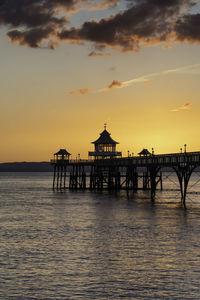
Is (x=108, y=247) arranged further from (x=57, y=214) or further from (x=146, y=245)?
(x=57, y=214)

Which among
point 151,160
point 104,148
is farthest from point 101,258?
point 104,148

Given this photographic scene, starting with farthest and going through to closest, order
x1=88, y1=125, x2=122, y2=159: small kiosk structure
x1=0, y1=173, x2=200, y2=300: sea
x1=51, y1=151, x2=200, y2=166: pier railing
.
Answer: x1=88, y1=125, x2=122, y2=159: small kiosk structure < x1=51, y1=151, x2=200, y2=166: pier railing < x1=0, y1=173, x2=200, y2=300: sea

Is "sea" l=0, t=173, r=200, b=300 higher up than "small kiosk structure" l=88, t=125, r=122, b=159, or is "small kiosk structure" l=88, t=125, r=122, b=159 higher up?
"small kiosk structure" l=88, t=125, r=122, b=159

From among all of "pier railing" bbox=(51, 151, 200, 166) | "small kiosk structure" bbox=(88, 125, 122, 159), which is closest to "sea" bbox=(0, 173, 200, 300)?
"pier railing" bbox=(51, 151, 200, 166)

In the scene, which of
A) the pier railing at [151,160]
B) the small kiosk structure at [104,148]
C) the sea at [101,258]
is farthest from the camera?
the small kiosk structure at [104,148]

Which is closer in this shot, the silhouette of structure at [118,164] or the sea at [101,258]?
the sea at [101,258]

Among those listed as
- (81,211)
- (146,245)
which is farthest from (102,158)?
(146,245)

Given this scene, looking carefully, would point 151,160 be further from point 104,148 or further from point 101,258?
point 101,258

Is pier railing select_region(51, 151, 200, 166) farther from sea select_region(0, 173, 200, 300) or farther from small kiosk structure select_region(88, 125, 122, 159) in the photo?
sea select_region(0, 173, 200, 300)

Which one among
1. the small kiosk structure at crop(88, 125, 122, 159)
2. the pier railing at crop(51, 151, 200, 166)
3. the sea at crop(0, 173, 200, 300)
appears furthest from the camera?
the small kiosk structure at crop(88, 125, 122, 159)

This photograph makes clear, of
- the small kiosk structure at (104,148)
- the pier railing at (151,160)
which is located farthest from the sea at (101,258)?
the small kiosk structure at (104,148)

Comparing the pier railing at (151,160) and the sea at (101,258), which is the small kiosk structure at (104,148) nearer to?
the pier railing at (151,160)

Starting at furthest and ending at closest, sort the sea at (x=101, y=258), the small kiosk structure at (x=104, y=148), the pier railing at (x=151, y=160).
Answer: the small kiosk structure at (x=104, y=148)
the pier railing at (x=151, y=160)
the sea at (x=101, y=258)

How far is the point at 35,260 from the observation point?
25266mm
